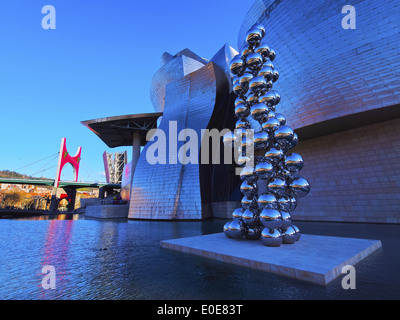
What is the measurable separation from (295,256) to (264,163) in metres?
2.42

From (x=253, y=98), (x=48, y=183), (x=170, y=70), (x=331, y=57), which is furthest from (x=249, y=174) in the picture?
(x=48, y=183)

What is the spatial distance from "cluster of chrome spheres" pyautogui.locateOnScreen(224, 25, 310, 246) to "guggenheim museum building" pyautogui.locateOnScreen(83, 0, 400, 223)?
918cm

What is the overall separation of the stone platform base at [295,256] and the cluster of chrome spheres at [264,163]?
0.56 meters

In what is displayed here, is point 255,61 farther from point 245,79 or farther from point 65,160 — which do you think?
point 65,160

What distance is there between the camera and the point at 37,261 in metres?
4.50

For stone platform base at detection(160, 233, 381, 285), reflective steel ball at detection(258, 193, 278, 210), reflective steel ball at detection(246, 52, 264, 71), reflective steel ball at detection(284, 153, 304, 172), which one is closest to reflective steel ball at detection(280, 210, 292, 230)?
reflective steel ball at detection(258, 193, 278, 210)

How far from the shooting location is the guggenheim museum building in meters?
11.8

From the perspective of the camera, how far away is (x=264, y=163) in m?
5.57

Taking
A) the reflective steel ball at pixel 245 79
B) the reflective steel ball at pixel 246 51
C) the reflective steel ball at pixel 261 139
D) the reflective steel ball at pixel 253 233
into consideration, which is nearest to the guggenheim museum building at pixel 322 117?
the reflective steel ball at pixel 246 51

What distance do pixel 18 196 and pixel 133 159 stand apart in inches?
2223

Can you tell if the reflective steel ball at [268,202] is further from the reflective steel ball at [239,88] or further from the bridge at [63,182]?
the bridge at [63,182]

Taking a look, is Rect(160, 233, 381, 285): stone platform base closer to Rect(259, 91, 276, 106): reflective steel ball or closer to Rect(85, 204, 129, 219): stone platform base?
Rect(259, 91, 276, 106): reflective steel ball
